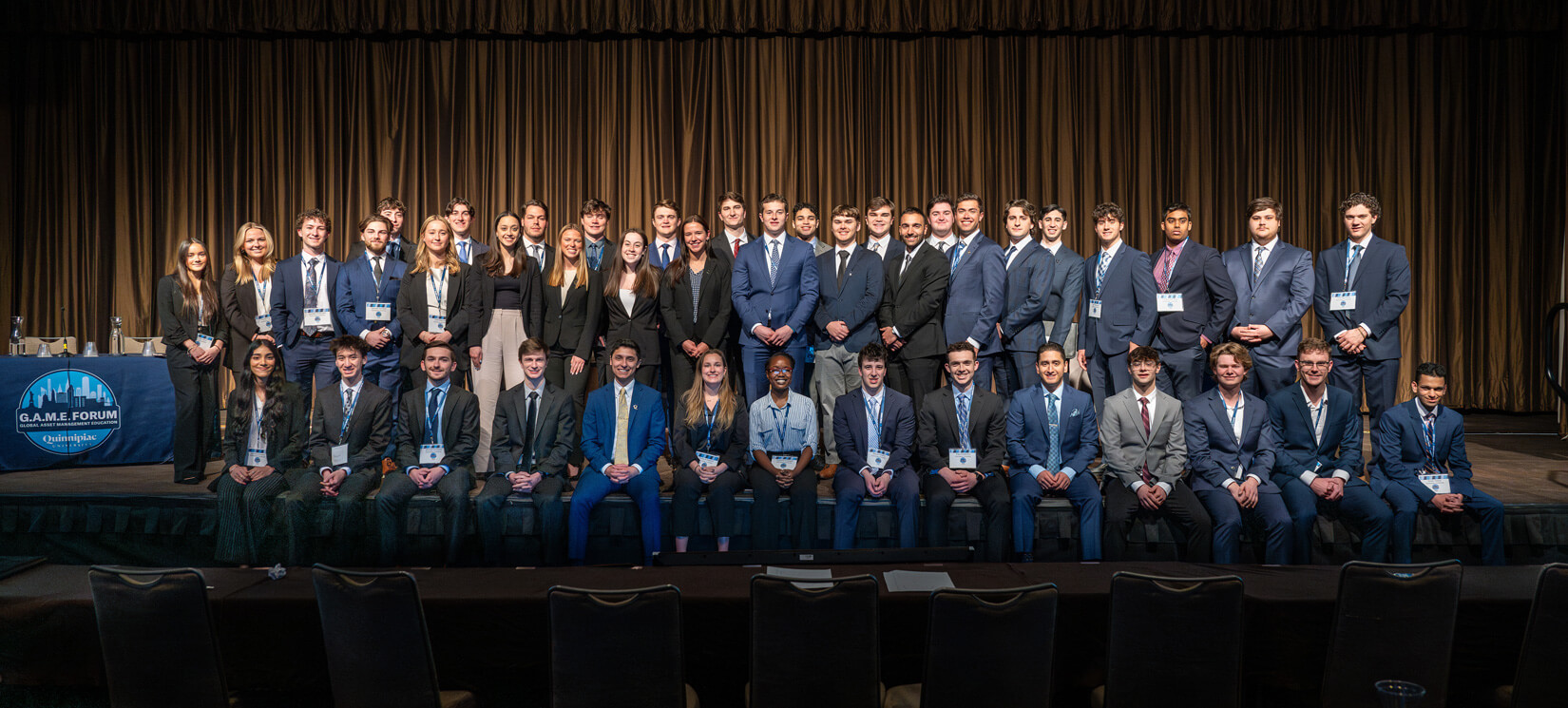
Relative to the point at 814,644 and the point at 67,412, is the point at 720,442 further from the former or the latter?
the point at 67,412

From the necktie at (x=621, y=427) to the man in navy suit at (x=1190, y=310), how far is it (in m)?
2.89

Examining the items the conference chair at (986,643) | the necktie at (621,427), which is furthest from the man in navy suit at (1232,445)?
the necktie at (621,427)

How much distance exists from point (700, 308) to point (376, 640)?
3043 millimetres

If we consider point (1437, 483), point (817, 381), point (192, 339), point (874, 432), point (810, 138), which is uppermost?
point (810, 138)

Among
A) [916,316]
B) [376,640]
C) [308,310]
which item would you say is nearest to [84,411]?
[308,310]

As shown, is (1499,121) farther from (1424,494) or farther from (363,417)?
(363,417)

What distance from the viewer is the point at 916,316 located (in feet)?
17.0

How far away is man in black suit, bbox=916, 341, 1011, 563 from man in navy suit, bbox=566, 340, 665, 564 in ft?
4.42

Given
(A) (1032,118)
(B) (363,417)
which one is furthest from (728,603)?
(A) (1032,118)

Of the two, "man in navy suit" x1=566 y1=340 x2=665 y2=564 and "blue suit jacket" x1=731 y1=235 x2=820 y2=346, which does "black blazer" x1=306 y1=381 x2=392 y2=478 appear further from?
"blue suit jacket" x1=731 y1=235 x2=820 y2=346

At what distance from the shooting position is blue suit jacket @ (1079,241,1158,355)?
505cm

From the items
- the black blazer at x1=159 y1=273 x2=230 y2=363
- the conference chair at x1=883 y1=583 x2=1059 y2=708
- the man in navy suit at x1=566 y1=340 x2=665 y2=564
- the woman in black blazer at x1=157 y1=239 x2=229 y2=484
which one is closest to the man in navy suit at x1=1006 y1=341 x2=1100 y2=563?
the man in navy suit at x1=566 y1=340 x2=665 y2=564

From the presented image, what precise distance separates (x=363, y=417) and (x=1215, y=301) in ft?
14.8

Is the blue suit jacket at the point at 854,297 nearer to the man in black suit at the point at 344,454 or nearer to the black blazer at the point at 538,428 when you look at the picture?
the black blazer at the point at 538,428
